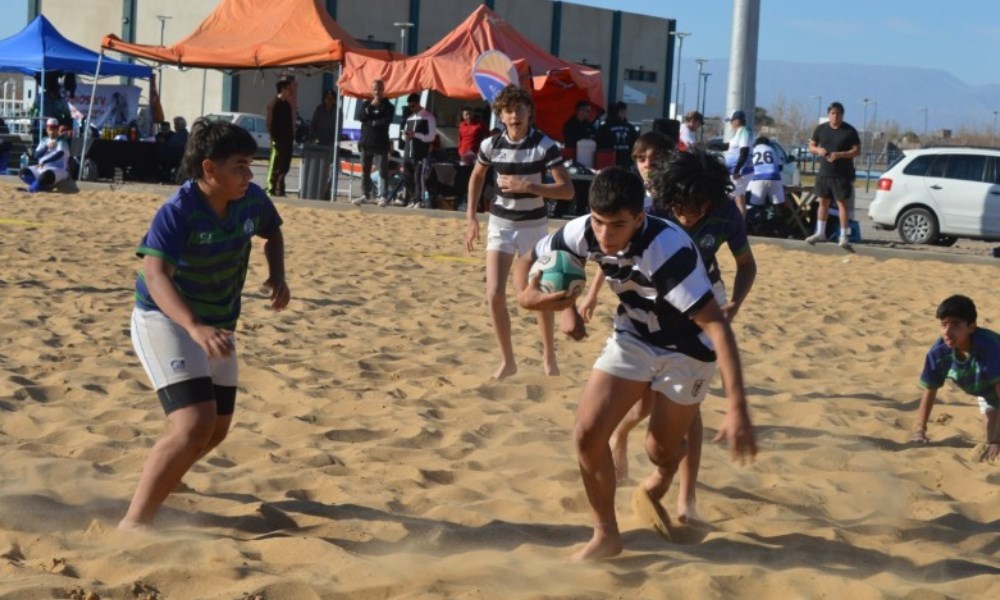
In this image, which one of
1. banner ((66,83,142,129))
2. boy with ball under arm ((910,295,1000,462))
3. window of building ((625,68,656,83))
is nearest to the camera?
boy with ball under arm ((910,295,1000,462))

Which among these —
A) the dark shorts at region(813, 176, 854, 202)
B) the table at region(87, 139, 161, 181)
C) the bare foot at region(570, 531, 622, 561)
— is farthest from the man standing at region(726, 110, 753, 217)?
the bare foot at region(570, 531, 622, 561)

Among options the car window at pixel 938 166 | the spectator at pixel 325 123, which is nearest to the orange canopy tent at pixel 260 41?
the spectator at pixel 325 123

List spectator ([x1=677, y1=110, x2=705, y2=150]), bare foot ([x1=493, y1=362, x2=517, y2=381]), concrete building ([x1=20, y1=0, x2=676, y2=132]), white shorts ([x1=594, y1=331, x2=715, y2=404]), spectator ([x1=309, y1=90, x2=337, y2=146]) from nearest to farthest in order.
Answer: white shorts ([x1=594, y1=331, x2=715, y2=404])
bare foot ([x1=493, y1=362, x2=517, y2=381])
spectator ([x1=677, y1=110, x2=705, y2=150])
spectator ([x1=309, y1=90, x2=337, y2=146])
concrete building ([x1=20, y1=0, x2=676, y2=132])

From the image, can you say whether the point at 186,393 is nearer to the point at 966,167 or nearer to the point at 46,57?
the point at 966,167

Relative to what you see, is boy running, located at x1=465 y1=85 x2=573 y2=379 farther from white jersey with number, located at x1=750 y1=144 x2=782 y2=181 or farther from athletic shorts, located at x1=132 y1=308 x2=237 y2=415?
white jersey with number, located at x1=750 y1=144 x2=782 y2=181

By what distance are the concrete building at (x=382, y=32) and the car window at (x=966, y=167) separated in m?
28.1

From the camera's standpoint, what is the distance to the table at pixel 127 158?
76.4 feet

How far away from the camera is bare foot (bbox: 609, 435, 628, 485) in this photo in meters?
5.78

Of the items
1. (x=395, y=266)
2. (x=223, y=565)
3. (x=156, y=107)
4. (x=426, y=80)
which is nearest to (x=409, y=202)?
(x=426, y=80)

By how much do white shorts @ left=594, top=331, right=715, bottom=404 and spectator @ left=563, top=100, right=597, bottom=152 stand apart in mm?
16524

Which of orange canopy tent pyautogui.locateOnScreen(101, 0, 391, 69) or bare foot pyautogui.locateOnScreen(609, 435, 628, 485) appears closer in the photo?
bare foot pyautogui.locateOnScreen(609, 435, 628, 485)

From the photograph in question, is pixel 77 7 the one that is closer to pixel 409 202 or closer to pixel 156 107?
pixel 156 107

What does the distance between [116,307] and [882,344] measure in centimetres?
556

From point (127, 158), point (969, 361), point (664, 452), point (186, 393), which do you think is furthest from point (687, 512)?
point (127, 158)
